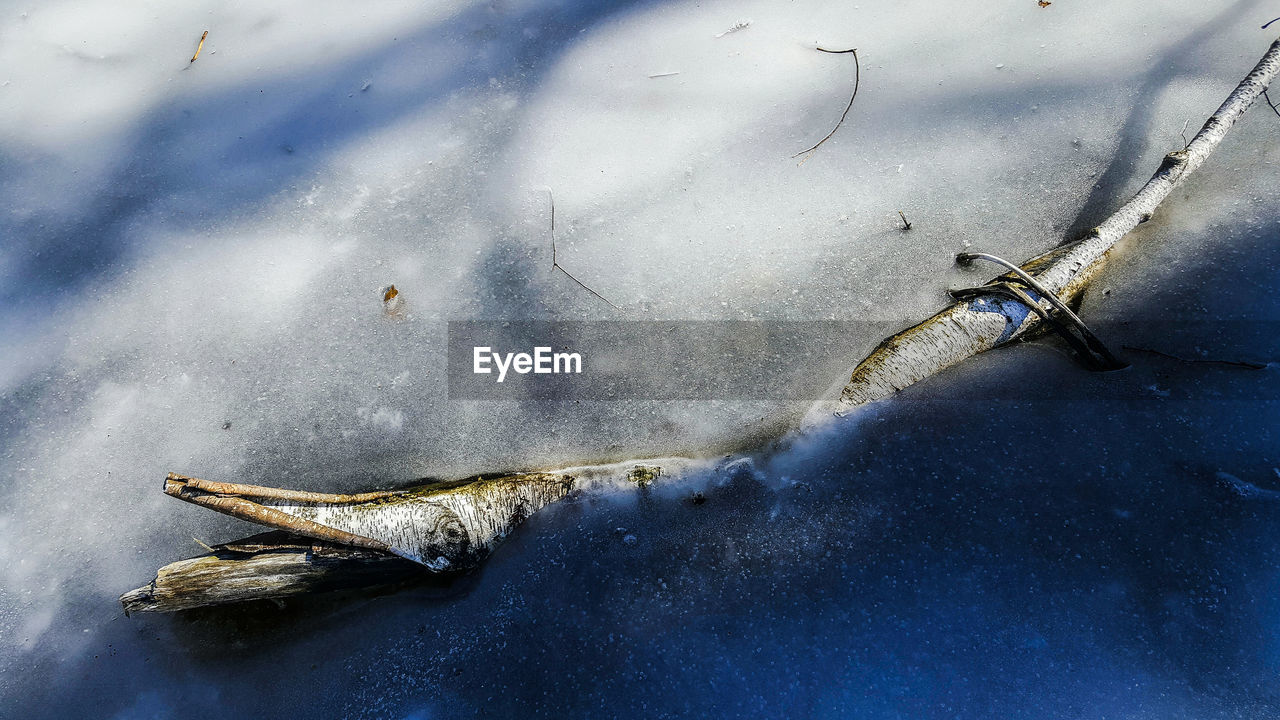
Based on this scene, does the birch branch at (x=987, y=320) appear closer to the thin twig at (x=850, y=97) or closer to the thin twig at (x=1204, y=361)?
the thin twig at (x=1204, y=361)

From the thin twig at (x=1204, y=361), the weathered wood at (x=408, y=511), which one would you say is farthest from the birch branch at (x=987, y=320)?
the weathered wood at (x=408, y=511)

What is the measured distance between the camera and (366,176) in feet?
6.82

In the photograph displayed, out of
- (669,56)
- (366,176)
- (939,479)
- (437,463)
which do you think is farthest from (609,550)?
(669,56)

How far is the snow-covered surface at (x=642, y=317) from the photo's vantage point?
1447 millimetres

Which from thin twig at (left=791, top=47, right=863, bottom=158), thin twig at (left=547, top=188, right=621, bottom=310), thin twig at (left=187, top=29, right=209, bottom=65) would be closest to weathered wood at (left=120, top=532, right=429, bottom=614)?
thin twig at (left=547, top=188, right=621, bottom=310)

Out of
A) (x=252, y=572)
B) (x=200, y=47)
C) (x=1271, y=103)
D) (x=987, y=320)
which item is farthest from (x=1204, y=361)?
(x=200, y=47)

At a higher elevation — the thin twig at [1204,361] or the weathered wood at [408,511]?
the thin twig at [1204,361]

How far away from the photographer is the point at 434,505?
149 centimetres

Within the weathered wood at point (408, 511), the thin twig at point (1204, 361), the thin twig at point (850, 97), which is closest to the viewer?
the weathered wood at point (408, 511)

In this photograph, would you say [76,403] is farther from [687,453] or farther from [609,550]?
[687,453]

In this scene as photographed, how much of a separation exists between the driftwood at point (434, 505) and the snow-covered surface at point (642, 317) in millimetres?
72

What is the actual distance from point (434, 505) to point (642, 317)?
2.39ft

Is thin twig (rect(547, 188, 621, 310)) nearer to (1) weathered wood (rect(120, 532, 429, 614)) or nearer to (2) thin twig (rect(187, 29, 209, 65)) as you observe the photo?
(1) weathered wood (rect(120, 532, 429, 614))

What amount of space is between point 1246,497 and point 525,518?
5.50 ft
